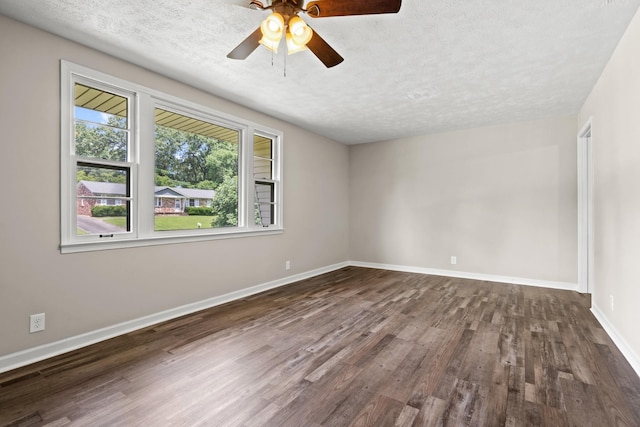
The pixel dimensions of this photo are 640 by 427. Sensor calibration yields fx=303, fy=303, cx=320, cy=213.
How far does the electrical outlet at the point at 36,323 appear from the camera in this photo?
2342mm

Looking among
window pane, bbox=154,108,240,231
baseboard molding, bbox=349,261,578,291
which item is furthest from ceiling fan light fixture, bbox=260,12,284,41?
baseboard molding, bbox=349,261,578,291

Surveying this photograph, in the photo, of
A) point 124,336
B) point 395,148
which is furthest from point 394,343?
point 395,148

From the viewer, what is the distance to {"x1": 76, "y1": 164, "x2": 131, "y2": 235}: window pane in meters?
2.67

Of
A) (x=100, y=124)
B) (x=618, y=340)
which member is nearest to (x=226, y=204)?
(x=100, y=124)

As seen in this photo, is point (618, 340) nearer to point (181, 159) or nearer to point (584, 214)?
point (584, 214)

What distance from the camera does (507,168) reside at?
16.3ft

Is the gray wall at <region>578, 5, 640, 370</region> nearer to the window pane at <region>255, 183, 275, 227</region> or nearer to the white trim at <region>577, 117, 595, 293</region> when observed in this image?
the white trim at <region>577, 117, 595, 293</region>

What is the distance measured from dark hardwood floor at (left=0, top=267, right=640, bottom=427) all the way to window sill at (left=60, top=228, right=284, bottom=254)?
0.84m

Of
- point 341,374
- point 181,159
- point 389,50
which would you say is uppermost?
point 389,50

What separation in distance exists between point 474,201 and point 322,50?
4177 mm

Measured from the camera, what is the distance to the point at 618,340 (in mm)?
2594

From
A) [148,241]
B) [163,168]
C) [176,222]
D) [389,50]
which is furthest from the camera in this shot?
[176,222]

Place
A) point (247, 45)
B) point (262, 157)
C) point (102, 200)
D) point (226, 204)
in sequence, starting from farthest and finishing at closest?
point (262, 157)
point (226, 204)
point (102, 200)
point (247, 45)

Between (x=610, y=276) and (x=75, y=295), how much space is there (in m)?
4.79
